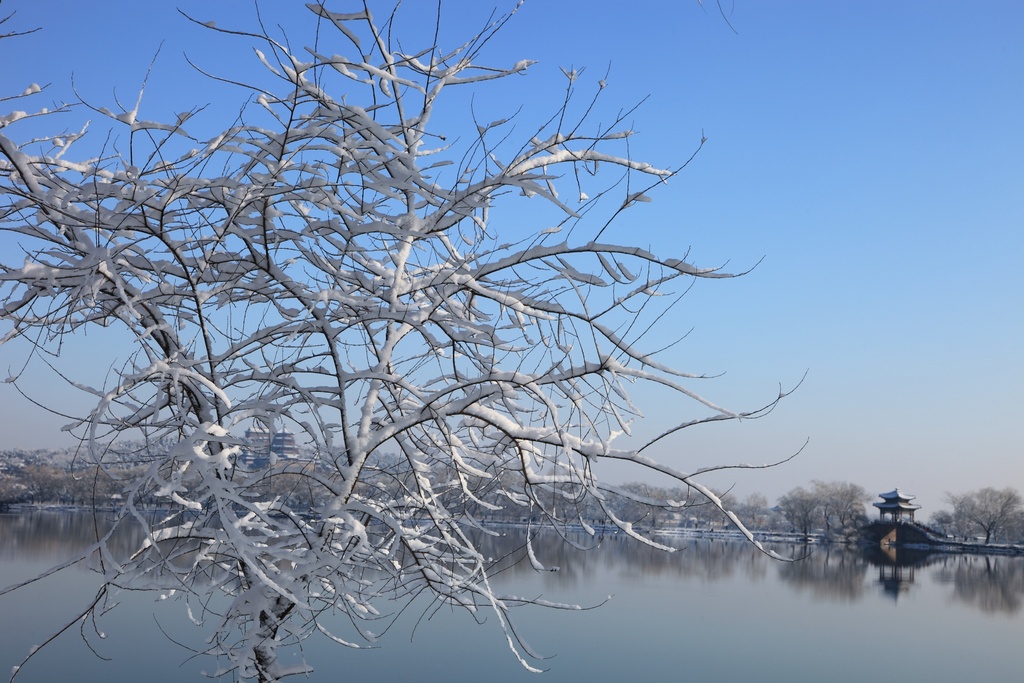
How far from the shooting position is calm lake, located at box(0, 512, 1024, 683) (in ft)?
35.7

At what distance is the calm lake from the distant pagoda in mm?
24499

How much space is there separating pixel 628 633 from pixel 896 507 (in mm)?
38988

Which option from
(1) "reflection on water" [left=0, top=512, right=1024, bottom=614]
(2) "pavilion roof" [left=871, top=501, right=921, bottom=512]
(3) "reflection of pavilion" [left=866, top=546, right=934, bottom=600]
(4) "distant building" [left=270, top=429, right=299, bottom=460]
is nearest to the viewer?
(4) "distant building" [left=270, top=429, right=299, bottom=460]

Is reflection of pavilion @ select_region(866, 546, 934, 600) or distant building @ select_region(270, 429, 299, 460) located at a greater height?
distant building @ select_region(270, 429, 299, 460)

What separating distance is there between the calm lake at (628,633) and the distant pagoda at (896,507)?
2450 cm

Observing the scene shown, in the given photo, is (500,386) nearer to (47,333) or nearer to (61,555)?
(47,333)

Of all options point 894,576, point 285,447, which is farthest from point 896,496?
point 285,447

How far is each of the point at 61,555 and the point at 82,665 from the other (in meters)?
9.86

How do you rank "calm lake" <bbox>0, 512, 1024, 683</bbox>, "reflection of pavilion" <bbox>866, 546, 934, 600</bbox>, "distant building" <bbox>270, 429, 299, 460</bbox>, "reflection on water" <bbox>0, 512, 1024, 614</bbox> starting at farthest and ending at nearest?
"reflection of pavilion" <bbox>866, 546, 934, 600</bbox> < "reflection on water" <bbox>0, 512, 1024, 614</bbox> < "calm lake" <bbox>0, 512, 1024, 683</bbox> < "distant building" <bbox>270, 429, 299, 460</bbox>

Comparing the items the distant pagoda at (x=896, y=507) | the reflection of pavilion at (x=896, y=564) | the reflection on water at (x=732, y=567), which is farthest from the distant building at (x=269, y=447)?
the distant pagoda at (x=896, y=507)

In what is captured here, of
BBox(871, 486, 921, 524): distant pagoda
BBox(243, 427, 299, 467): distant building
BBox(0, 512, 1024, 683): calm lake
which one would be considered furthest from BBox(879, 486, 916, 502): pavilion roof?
BBox(243, 427, 299, 467): distant building

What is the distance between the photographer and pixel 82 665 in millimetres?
10531

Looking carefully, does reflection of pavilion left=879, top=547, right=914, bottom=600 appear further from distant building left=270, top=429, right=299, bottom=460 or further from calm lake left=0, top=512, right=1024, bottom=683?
distant building left=270, top=429, right=299, bottom=460

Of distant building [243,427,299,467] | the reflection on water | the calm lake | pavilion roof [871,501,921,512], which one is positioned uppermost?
pavilion roof [871,501,921,512]
